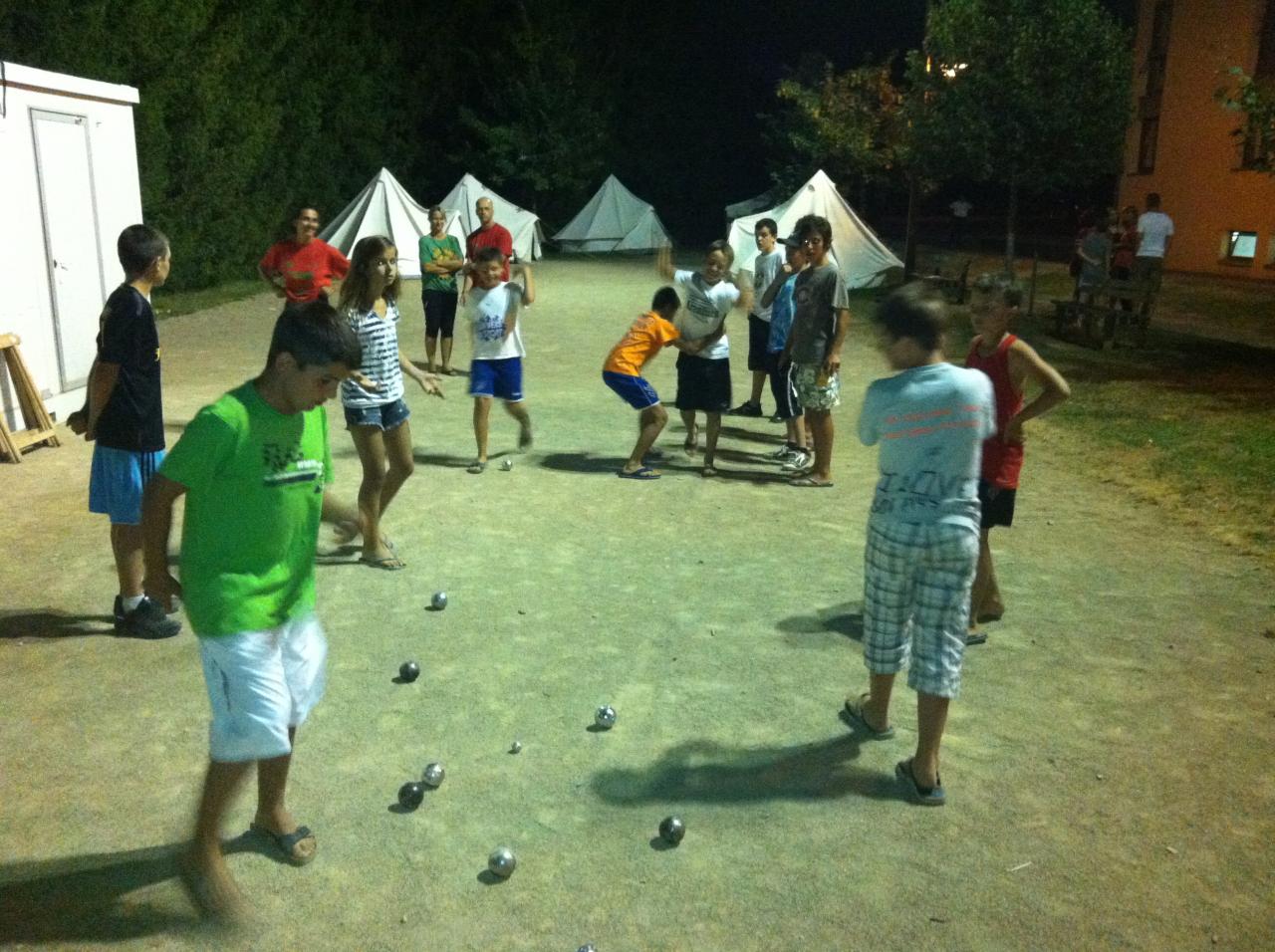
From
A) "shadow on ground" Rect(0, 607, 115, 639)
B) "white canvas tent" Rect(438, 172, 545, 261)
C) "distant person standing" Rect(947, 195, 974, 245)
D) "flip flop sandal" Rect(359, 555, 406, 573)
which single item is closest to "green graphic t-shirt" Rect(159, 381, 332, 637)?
"shadow on ground" Rect(0, 607, 115, 639)

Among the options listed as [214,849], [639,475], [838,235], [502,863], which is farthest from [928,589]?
[838,235]

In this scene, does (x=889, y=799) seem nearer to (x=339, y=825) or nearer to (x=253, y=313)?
(x=339, y=825)

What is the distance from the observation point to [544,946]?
3.29 m

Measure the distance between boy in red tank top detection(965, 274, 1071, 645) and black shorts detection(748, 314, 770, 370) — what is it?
5.06m

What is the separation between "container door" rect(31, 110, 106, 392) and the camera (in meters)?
10.0

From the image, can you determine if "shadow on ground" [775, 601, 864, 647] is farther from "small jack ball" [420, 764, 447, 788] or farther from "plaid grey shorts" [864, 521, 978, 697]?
"small jack ball" [420, 764, 447, 788]

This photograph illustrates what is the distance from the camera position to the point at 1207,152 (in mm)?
27688

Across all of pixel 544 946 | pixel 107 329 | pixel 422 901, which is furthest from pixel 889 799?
pixel 107 329

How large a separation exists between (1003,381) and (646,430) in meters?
3.89

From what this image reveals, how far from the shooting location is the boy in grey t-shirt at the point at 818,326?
802cm

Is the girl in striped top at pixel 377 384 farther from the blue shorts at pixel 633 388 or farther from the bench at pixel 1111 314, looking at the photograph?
the bench at pixel 1111 314

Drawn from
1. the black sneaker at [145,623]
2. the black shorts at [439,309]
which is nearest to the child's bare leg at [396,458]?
the black sneaker at [145,623]

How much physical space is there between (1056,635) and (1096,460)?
4400 mm

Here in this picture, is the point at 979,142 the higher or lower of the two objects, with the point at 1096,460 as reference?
higher
